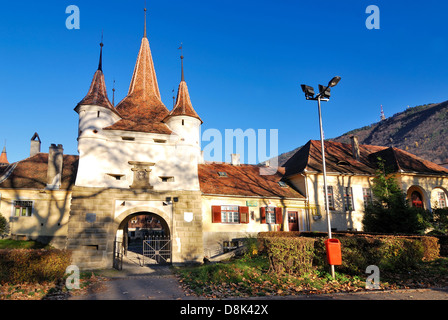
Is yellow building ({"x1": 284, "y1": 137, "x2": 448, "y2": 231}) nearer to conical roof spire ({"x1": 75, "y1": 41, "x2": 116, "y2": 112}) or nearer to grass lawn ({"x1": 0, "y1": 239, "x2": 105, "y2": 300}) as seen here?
conical roof spire ({"x1": 75, "y1": 41, "x2": 116, "y2": 112})

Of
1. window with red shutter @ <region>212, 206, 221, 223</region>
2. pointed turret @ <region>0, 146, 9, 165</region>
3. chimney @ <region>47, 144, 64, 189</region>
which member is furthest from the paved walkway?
pointed turret @ <region>0, 146, 9, 165</region>

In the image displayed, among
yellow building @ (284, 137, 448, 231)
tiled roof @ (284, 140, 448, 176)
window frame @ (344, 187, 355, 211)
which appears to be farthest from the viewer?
tiled roof @ (284, 140, 448, 176)

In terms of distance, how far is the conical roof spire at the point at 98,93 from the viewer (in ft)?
67.4

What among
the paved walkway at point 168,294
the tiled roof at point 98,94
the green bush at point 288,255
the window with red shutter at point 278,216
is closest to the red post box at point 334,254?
the green bush at point 288,255

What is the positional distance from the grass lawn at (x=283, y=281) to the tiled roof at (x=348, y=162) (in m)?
15.3

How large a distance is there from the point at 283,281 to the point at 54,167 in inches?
860

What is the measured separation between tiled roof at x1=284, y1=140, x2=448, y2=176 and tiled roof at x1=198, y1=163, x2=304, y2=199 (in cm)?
211

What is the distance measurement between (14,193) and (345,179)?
1061 inches

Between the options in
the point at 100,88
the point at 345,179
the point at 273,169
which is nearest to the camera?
the point at 100,88

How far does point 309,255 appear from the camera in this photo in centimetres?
1195

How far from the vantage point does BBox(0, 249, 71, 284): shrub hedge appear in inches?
425

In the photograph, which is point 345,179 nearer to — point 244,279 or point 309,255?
point 309,255

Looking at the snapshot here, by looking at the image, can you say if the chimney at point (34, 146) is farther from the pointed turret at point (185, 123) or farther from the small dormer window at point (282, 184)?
the small dormer window at point (282, 184)
